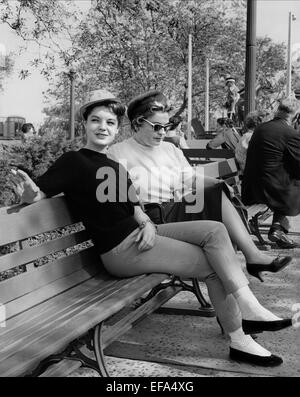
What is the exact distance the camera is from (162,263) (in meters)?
3.17

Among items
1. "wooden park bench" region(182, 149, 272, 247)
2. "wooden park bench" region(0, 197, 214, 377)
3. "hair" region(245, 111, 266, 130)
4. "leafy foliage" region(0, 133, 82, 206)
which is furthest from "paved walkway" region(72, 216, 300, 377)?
"leafy foliage" region(0, 133, 82, 206)

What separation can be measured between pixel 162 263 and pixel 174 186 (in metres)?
1.07

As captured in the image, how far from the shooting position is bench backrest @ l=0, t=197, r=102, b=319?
2.58 metres

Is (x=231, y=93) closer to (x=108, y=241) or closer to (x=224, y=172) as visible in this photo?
(x=224, y=172)

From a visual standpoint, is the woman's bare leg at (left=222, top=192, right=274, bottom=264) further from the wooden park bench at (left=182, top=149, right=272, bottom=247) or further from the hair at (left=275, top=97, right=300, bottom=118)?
the hair at (left=275, top=97, right=300, bottom=118)

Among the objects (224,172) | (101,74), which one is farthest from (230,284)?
(101,74)

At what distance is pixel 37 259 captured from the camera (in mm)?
2861

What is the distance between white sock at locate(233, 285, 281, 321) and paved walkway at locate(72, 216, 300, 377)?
0.31 metres

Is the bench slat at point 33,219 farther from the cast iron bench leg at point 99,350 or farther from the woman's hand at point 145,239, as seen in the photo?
the cast iron bench leg at point 99,350

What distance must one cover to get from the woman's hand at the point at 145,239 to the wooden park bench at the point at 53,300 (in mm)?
173

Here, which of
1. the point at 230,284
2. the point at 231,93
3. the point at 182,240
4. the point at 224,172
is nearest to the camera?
the point at 230,284

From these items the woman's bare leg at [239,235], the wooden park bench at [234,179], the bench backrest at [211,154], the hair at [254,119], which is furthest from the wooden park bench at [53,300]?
the bench backrest at [211,154]

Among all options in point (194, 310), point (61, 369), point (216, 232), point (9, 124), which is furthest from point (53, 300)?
point (9, 124)

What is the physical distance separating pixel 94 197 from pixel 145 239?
36 cm
